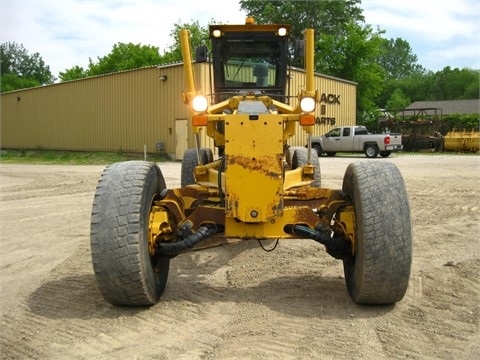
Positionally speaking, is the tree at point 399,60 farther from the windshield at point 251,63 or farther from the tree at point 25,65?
the windshield at point 251,63

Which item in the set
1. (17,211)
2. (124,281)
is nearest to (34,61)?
(17,211)

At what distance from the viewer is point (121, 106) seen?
1190 inches

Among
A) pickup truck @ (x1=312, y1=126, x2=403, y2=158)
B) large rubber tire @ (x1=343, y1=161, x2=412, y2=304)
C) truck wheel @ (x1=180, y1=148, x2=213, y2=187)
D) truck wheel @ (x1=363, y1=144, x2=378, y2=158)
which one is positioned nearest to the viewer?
large rubber tire @ (x1=343, y1=161, x2=412, y2=304)

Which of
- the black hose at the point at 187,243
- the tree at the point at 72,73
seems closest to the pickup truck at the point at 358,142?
the black hose at the point at 187,243

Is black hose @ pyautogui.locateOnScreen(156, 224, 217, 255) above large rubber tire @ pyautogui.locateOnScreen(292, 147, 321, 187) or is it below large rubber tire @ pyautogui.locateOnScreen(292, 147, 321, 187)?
below

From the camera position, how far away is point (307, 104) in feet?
17.0

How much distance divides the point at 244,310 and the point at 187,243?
2.39ft

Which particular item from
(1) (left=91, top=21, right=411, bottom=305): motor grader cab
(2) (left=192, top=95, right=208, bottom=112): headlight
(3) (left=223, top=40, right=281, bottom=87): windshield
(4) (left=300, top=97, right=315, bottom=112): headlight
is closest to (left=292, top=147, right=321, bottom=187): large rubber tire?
(3) (left=223, top=40, right=281, bottom=87): windshield

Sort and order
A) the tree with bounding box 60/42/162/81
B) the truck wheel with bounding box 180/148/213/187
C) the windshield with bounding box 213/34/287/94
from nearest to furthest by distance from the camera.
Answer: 1. the windshield with bounding box 213/34/287/94
2. the truck wheel with bounding box 180/148/213/187
3. the tree with bounding box 60/42/162/81

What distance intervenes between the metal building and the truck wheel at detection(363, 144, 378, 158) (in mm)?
3595

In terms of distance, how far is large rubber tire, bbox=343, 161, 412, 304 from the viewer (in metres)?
4.36

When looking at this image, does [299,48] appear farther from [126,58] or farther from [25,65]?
Result: [25,65]

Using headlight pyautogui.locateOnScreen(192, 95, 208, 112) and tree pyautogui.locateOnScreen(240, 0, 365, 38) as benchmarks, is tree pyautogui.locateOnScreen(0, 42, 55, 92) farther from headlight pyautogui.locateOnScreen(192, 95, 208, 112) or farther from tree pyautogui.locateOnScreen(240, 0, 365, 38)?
headlight pyautogui.locateOnScreen(192, 95, 208, 112)

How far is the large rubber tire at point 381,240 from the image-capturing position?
4.36 meters
